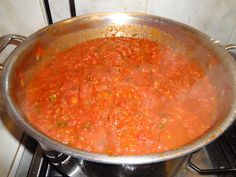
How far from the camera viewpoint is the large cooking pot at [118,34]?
34.2 inches

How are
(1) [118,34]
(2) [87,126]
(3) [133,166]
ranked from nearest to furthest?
(3) [133,166]
(2) [87,126]
(1) [118,34]

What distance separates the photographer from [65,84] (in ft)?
4.29

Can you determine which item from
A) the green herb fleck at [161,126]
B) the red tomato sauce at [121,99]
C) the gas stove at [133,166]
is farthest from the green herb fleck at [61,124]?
the green herb fleck at [161,126]

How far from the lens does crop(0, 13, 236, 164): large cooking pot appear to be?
0.87m

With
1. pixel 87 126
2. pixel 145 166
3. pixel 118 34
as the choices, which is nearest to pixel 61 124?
pixel 87 126

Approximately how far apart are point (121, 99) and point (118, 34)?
59 centimetres

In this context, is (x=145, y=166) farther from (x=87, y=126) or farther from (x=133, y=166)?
(x=87, y=126)

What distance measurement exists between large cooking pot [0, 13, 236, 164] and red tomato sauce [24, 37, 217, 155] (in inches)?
2.4

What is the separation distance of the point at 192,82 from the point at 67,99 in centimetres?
71

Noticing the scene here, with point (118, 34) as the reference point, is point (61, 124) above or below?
below

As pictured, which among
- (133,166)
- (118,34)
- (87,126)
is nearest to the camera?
(133,166)

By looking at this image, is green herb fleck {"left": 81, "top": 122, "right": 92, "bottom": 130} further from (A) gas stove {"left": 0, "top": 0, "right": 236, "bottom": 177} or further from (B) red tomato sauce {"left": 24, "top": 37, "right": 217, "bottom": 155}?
(A) gas stove {"left": 0, "top": 0, "right": 236, "bottom": 177}

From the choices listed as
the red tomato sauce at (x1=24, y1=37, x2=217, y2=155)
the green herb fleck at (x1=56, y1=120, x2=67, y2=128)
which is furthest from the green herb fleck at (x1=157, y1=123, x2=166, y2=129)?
the green herb fleck at (x1=56, y1=120, x2=67, y2=128)

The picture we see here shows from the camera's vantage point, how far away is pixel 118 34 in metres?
1.62
